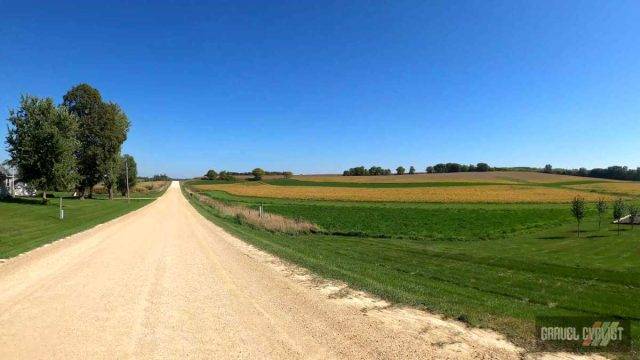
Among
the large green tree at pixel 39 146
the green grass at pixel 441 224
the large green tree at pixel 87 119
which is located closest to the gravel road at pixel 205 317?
the green grass at pixel 441 224

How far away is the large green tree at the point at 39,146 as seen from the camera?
3975cm

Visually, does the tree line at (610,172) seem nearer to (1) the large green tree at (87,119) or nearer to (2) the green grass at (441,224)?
(2) the green grass at (441,224)

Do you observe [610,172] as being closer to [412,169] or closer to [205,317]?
[412,169]

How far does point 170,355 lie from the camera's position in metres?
5.63

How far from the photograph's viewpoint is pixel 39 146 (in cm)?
4003

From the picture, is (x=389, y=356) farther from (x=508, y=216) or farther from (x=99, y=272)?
(x=508, y=216)

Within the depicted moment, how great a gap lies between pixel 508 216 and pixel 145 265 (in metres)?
41.8

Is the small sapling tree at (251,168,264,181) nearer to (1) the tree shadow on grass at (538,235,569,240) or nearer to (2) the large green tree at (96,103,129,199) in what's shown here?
(2) the large green tree at (96,103,129,199)

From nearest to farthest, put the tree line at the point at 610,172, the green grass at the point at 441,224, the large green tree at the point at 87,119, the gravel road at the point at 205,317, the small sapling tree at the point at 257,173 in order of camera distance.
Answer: the gravel road at the point at 205,317
the green grass at the point at 441,224
the large green tree at the point at 87,119
the tree line at the point at 610,172
the small sapling tree at the point at 257,173

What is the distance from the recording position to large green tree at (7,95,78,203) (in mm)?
39750

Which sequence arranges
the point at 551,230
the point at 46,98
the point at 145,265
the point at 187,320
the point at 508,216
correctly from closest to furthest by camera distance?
the point at 187,320
the point at 145,265
the point at 551,230
the point at 46,98
the point at 508,216

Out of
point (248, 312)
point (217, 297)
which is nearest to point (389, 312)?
point (248, 312)

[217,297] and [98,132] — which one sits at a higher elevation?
[98,132]

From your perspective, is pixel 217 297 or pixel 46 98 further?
pixel 46 98
